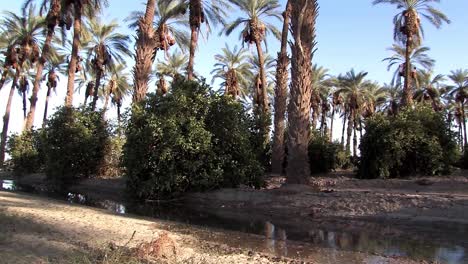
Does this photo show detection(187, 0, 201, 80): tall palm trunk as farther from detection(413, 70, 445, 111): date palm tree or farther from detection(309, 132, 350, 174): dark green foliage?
detection(413, 70, 445, 111): date palm tree

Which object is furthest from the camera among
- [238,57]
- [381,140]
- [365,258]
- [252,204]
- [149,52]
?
[238,57]

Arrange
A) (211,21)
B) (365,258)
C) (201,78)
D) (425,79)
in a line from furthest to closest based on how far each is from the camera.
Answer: (425,79) < (211,21) < (201,78) < (365,258)

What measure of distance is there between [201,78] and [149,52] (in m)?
6.04

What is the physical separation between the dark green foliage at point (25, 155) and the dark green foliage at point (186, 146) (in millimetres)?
13259

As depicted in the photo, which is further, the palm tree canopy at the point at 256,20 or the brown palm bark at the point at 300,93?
the palm tree canopy at the point at 256,20

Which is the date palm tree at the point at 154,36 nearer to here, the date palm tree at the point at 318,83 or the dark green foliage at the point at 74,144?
the dark green foliage at the point at 74,144

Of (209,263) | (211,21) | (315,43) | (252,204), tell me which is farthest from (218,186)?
(211,21)

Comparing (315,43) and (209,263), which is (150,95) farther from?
(209,263)

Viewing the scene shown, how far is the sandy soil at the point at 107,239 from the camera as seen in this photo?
7.59 m

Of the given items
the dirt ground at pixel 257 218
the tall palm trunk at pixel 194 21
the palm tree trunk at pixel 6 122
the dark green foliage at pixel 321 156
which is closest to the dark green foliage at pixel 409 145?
the dirt ground at pixel 257 218

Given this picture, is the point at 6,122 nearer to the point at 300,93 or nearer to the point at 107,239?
the point at 300,93

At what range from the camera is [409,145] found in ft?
84.0

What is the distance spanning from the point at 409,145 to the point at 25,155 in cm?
2514

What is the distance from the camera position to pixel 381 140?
25891 millimetres
